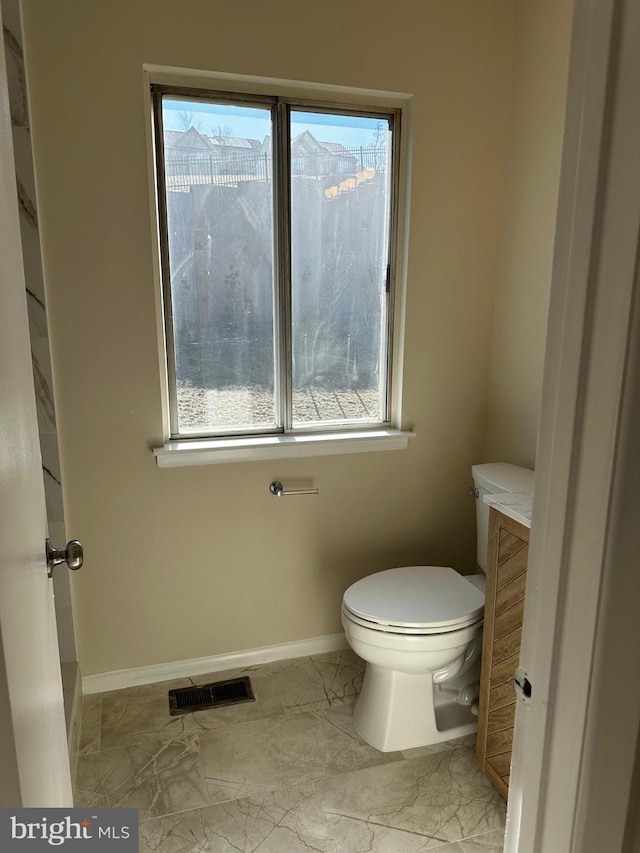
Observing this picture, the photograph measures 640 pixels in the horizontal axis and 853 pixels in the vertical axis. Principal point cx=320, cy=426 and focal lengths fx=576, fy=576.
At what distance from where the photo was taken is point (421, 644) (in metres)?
1.70

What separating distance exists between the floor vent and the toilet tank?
97 centimetres

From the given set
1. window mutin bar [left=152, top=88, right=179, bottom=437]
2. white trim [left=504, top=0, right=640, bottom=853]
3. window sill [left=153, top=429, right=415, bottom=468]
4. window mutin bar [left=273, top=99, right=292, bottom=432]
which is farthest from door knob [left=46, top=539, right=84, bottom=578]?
window mutin bar [left=273, top=99, right=292, bottom=432]

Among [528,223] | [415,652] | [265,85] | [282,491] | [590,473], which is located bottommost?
[415,652]

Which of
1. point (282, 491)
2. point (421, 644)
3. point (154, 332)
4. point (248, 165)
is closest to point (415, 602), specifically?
point (421, 644)

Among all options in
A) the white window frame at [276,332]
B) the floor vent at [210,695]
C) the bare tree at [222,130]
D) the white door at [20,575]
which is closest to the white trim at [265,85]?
the white window frame at [276,332]

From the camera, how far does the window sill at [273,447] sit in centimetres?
199

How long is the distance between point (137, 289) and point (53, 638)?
1.19 meters

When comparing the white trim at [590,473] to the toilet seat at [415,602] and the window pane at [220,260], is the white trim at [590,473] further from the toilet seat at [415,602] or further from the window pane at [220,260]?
the window pane at [220,260]

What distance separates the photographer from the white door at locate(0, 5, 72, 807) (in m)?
0.67

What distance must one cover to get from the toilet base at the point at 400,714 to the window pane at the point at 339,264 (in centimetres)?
95

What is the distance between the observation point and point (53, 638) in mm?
1052

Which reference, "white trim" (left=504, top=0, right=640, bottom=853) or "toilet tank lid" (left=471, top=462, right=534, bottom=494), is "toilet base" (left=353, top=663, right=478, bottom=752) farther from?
"white trim" (left=504, top=0, right=640, bottom=853)

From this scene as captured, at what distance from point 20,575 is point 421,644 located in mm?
1248

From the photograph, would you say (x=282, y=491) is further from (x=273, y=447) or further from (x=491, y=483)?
Result: (x=491, y=483)
